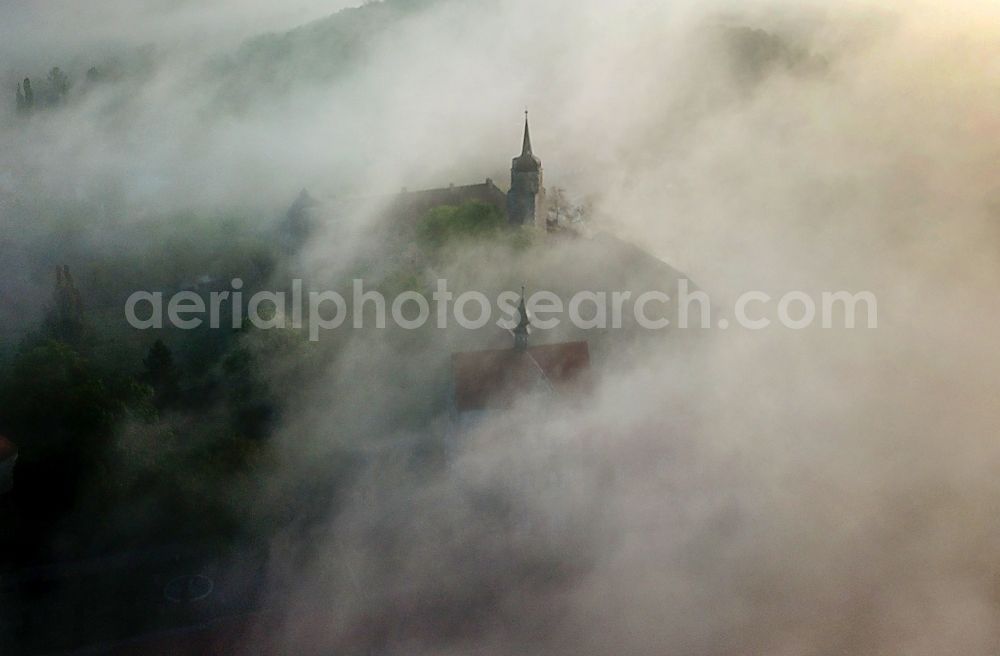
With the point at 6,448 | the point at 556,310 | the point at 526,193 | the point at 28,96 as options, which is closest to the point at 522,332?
the point at 556,310

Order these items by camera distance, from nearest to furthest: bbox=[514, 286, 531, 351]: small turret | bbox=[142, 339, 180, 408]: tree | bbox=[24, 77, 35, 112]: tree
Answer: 1. bbox=[514, 286, 531, 351]: small turret
2. bbox=[142, 339, 180, 408]: tree
3. bbox=[24, 77, 35, 112]: tree

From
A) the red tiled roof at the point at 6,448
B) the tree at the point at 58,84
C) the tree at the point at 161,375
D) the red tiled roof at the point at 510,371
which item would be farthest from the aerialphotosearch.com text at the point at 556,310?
the tree at the point at 58,84

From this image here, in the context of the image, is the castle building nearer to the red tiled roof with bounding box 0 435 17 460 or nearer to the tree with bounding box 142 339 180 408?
the tree with bounding box 142 339 180 408

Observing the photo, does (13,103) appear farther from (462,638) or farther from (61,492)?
(462,638)

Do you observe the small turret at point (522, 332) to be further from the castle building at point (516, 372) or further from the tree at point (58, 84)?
the tree at point (58, 84)

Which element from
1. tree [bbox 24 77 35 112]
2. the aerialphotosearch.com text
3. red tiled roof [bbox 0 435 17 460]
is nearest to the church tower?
the aerialphotosearch.com text

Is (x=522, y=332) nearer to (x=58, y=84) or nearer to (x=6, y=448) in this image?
(x=6, y=448)
